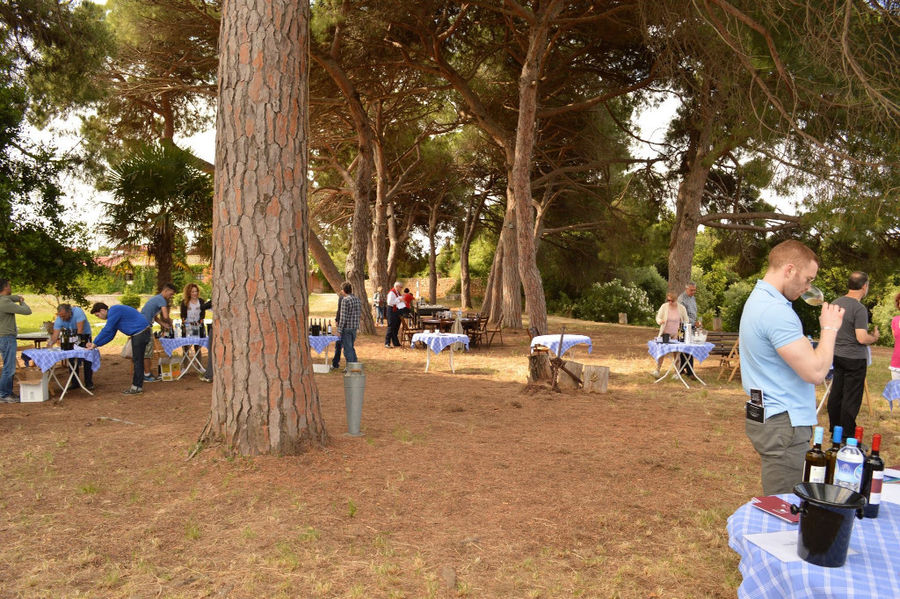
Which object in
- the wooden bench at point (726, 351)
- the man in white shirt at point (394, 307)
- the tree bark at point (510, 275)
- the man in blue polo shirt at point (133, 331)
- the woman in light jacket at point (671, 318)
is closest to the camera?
the man in blue polo shirt at point (133, 331)

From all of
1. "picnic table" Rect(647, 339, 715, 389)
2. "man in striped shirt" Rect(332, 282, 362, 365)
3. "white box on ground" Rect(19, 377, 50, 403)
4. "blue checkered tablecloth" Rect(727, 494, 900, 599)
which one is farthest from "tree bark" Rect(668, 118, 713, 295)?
"blue checkered tablecloth" Rect(727, 494, 900, 599)

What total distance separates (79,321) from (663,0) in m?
9.16

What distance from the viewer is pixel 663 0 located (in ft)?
30.3

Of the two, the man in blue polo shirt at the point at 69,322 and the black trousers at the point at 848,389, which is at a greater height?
the man in blue polo shirt at the point at 69,322

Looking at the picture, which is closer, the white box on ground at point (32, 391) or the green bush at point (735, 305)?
the white box on ground at point (32, 391)

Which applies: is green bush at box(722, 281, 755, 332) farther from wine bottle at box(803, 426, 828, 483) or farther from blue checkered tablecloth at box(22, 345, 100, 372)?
wine bottle at box(803, 426, 828, 483)

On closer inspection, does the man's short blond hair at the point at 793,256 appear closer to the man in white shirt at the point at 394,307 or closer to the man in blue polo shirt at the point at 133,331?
the man in blue polo shirt at the point at 133,331

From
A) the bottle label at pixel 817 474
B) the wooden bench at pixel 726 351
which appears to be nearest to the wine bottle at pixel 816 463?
the bottle label at pixel 817 474

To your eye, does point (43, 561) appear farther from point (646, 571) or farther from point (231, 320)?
point (646, 571)

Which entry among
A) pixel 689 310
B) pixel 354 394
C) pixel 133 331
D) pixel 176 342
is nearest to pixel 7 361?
pixel 133 331

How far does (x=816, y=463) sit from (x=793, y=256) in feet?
2.67

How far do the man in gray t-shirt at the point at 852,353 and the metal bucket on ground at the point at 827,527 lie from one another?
14.6ft

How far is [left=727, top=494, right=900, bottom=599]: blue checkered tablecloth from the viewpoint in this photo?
1635mm

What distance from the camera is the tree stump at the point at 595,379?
893cm
